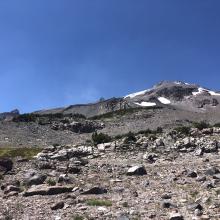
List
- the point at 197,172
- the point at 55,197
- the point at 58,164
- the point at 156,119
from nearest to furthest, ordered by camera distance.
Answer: the point at 55,197 < the point at 197,172 < the point at 58,164 < the point at 156,119

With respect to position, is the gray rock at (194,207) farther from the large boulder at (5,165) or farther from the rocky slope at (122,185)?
the large boulder at (5,165)

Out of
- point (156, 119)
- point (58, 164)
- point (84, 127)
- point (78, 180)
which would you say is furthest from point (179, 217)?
point (156, 119)

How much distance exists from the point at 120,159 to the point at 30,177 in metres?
13.3

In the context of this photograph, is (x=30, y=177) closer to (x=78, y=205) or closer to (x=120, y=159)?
(x=78, y=205)

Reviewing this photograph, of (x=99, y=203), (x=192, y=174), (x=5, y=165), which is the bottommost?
(x=99, y=203)

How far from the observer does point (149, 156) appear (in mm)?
37000

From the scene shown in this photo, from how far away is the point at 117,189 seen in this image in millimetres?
23062

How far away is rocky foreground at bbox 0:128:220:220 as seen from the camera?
18688 millimetres

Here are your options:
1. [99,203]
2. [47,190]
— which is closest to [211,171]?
[99,203]

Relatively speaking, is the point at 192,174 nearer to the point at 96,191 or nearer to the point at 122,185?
the point at 122,185

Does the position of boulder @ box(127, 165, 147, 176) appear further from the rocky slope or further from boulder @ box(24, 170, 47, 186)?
boulder @ box(24, 170, 47, 186)

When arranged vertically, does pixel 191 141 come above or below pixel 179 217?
above

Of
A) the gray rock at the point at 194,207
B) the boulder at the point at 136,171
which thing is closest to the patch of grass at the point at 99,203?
the gray rock at the point at 194,207

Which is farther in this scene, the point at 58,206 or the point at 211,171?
the point at 211,171
